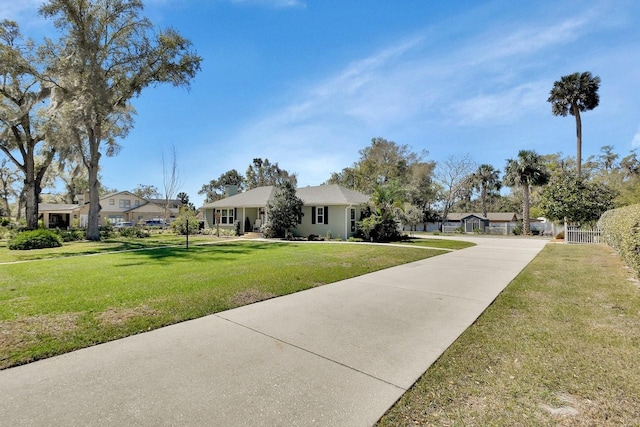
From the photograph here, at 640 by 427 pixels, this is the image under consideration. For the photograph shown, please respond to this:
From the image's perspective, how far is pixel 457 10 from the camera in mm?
9281

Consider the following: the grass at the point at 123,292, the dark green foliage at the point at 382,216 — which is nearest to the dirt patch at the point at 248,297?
the grass at the point at 123,292

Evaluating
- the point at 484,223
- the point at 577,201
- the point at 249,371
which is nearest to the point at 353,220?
the point at 577,201

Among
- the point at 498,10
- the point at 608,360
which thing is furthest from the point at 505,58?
the point at 608,360

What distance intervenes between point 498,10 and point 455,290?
28.8 feet

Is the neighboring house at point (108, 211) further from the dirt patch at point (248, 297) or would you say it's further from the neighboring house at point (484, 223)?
the neighboring house at point (484, 223)

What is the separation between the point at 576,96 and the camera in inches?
1049

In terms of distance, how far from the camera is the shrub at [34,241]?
13.8 meters

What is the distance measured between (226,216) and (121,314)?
831 inches

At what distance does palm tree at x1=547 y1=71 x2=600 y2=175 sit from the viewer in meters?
26.4

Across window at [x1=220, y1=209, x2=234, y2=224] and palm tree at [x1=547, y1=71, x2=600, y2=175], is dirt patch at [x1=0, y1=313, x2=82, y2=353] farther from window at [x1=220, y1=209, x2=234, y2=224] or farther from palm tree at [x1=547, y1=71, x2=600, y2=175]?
palm tree at [x1=547, y1=71, x2=600, y2=175]

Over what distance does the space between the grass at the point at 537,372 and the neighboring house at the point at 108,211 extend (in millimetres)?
41211

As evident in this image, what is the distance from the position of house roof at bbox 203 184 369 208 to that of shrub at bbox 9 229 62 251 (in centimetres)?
1114

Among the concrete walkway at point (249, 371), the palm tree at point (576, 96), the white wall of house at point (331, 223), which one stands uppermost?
the palm tree at point (576, 96)

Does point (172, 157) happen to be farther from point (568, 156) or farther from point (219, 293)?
point (568, 156)
